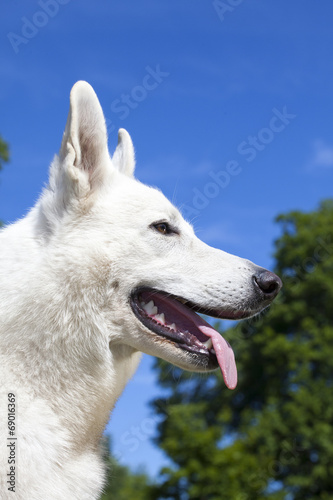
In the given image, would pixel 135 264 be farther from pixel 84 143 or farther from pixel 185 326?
pixel 84 143

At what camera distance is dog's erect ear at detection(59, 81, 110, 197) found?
12.5 feet

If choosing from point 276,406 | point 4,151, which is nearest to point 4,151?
point 4,151

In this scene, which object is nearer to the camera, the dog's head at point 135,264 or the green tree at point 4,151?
the dog's head at point 135,264

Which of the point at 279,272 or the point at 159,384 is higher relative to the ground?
the point at 279,272

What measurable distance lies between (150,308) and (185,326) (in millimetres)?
289

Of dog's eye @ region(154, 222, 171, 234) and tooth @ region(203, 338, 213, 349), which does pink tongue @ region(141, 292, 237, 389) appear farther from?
dog's eye @ region(154, 222, 171, 234)

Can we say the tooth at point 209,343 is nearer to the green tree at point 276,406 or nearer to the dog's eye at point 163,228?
the dog's eye at point 163,228

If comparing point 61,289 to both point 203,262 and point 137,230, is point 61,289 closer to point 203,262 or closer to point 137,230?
point 137,230

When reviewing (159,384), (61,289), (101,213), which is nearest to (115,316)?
(61,289)

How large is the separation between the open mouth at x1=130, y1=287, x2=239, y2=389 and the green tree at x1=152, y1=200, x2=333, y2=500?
2067cm

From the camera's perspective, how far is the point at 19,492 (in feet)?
11.0

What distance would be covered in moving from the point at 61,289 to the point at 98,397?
73 centimetres

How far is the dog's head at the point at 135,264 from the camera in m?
3.82

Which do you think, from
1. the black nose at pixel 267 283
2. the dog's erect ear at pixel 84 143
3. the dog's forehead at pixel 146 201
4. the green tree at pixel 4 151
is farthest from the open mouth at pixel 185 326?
the green tree at pixel 4 151
